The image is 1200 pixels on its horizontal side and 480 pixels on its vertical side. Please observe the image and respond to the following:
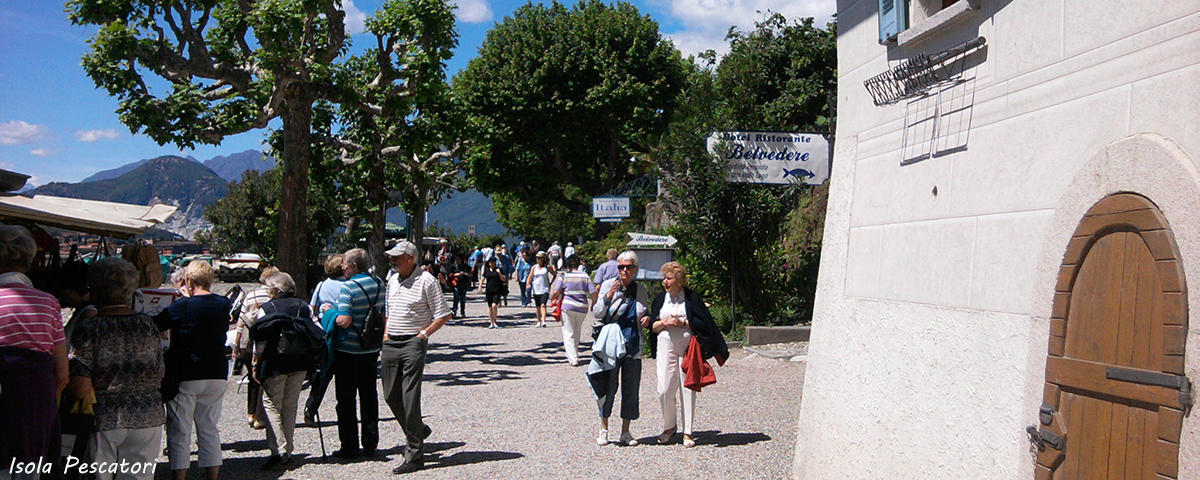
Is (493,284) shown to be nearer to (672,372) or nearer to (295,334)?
(672,372)

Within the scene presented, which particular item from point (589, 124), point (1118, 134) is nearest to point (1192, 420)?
point (1118, 134)

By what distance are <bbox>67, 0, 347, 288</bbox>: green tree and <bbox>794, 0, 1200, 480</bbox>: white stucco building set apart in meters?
8.26

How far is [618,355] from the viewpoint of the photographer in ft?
24.5

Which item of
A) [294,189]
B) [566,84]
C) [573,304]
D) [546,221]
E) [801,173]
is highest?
[566,84]

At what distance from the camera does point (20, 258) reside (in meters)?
4.49

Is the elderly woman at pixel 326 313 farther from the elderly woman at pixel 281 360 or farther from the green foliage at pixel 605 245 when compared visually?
the green foliage at pixel 605 245

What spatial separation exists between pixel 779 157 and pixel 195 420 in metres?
7.49

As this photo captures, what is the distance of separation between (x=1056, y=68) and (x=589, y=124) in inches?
1171

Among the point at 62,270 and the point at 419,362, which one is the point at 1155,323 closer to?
the point at 419,362

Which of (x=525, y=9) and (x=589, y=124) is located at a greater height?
(x=525, y=9)

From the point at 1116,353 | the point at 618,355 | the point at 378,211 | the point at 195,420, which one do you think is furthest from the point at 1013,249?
the point at 378,211

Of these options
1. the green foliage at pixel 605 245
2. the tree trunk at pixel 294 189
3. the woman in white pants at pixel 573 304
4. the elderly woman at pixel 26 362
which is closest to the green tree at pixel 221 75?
the tree trunk at pixel 294 189

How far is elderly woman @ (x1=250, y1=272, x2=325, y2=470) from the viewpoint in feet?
21.8

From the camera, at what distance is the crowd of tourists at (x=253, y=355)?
438 cm
